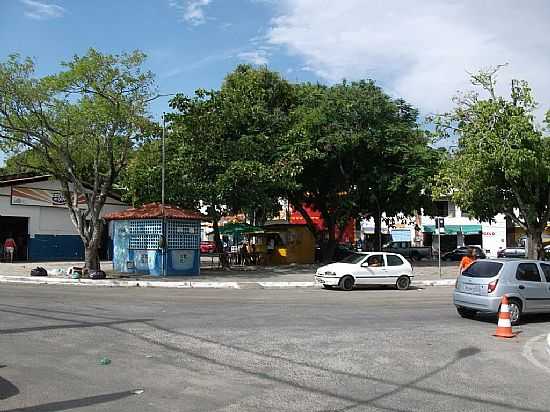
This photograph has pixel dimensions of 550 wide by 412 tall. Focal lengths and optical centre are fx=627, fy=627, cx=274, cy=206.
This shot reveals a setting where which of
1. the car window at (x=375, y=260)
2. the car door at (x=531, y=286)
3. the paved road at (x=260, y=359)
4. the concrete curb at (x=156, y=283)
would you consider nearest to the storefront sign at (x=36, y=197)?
the concrete curb at (x=156, y=283)

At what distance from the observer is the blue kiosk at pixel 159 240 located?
2855 centimetres

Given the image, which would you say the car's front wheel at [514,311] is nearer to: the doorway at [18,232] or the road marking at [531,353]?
the road marking at [531,353]

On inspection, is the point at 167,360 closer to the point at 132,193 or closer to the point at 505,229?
the point at 132,193

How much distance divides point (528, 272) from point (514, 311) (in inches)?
43.7

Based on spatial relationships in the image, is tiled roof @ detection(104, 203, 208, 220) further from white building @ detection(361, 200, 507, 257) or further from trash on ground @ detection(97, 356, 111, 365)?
white building @ detection(361, 200, 507, 257)

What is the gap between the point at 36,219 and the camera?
134ft

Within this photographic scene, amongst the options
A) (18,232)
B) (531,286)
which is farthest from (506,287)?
(18,232)

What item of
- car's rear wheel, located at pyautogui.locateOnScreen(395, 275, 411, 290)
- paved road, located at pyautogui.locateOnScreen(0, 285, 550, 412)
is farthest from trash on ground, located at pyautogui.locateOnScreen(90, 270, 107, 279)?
car's rear wheel, located at pyautogui.locateOnScreen(395, 275, 411, 290)

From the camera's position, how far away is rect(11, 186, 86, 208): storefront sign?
39.9 meters

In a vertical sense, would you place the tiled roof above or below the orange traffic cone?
above

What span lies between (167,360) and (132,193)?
81.3 feet

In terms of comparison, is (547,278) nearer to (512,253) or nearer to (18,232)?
(18,232)

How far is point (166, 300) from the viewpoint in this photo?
1806 centimetres

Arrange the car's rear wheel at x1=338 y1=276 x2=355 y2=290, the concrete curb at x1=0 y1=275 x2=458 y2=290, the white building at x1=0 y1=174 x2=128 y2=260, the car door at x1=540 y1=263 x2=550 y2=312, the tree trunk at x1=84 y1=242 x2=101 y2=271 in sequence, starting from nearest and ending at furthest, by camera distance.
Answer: the car door at x1=540 y1=263 x2=550 y2=312, the car's rear wheel at x1=338 y1=276 x2=355 y2=290, the concrete curb at x1=0 y1=275 x2=458 y2=290, the tree trunk at x1=84 y1=242 x2=101 y2=271, the white building at x1=0 y1=174 x2=128 y2=260
